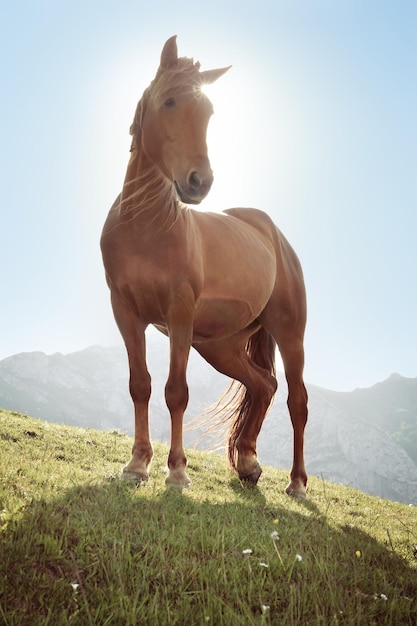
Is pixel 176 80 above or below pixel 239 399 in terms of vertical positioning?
above

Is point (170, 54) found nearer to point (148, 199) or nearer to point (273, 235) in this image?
point (148, 199)

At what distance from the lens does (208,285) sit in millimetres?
6266

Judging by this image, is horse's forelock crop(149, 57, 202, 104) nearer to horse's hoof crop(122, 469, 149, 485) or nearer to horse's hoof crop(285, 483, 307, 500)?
horse's hoof crop(122, 469, 149, 485)

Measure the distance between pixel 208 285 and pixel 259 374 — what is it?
2.27 m

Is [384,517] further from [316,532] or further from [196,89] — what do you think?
[196,89]

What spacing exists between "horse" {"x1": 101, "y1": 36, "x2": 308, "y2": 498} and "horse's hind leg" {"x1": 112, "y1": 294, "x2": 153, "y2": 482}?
0.01m

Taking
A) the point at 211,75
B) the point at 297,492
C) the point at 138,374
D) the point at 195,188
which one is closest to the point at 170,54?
the point at 211,75

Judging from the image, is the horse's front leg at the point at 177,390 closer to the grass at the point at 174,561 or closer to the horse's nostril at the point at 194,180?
the grass at the point at 174,561

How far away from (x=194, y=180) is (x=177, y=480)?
10.1 ft

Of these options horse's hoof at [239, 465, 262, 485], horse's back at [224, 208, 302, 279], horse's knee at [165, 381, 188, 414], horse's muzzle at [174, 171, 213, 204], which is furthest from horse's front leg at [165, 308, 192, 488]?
horse's back at [224, 208, 302, 279]

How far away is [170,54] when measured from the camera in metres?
5.37

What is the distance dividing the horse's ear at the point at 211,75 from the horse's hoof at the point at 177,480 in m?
4.28

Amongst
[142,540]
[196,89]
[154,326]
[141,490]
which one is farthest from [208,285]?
[142,540]

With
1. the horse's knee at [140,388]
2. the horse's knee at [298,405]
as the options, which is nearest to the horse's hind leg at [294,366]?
the horse's knee at [298,405]
